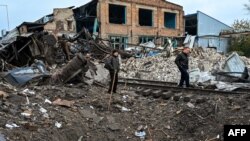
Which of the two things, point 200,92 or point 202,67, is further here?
point 202,67

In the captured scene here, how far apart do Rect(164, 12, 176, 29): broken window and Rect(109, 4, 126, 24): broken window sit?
21.0ft

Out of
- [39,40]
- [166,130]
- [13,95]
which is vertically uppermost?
[39,40]

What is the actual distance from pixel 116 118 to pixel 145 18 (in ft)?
131

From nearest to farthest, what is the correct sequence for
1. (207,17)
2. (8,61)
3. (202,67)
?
1. (8,61)
2. (202,67)
3. (207,17)

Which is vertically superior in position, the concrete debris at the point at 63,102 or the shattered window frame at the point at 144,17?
the shattered window frame at the point at 144,17

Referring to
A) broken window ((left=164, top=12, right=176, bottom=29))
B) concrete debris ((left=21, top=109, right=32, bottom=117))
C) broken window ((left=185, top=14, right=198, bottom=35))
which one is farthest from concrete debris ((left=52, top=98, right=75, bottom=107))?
broken window ((left=185, top=14, right=198, bottom=35))

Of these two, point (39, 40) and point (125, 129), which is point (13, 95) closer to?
point (125, 129)

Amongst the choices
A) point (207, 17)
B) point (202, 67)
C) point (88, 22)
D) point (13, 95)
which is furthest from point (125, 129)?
point (207, 17)

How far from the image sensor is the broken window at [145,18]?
158ft

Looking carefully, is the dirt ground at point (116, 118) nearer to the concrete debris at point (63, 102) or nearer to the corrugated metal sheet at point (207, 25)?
the concrete debris at point (63, 102)

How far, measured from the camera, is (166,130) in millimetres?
9453

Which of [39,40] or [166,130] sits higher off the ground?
[39,40]

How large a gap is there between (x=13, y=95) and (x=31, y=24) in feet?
81.6

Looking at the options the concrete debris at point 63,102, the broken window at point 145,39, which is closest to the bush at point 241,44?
the broken window at point 145,39
